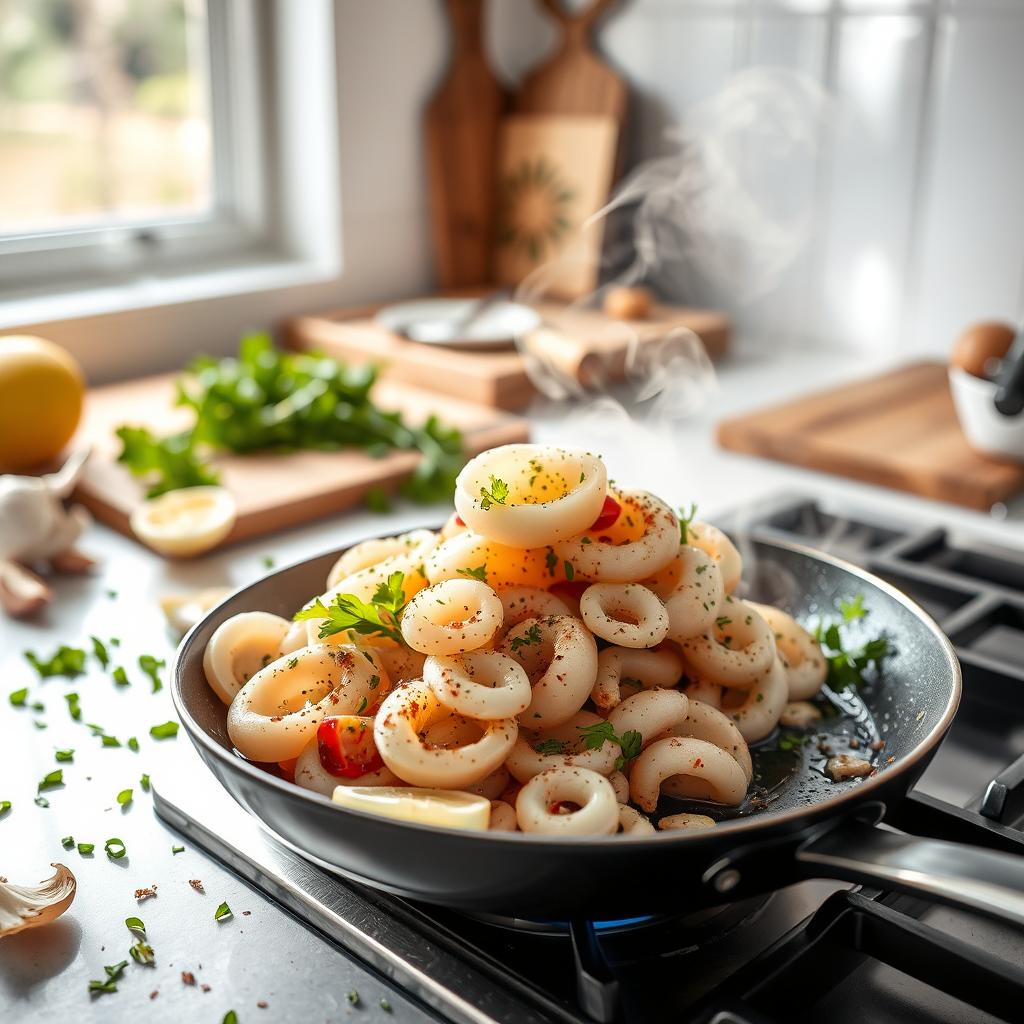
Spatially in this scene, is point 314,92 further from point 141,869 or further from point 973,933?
point 973,933

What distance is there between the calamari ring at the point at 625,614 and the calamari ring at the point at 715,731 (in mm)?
51

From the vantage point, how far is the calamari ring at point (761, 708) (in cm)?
78

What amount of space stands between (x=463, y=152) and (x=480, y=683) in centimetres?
173

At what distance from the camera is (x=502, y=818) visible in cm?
64

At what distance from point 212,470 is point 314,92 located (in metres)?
0.89

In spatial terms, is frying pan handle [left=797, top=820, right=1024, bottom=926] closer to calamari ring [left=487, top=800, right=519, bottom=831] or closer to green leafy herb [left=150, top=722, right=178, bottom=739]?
calamari ring [left=487, top=800, right=519, bottom=831]

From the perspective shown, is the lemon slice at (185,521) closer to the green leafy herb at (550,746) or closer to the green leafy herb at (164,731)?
the green leafy herb at (164,731)

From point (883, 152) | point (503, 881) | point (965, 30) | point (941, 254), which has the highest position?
point (965, 30)

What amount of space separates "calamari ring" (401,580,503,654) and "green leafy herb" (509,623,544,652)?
0.02 m

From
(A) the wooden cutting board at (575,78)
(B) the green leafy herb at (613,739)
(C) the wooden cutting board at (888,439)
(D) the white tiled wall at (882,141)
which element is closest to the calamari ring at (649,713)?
(B) the green leafy herb at (613,739)

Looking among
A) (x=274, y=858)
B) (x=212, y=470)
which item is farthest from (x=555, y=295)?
(x=274, y=858)

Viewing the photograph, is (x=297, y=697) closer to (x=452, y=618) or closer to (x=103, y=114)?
(x=452, y=618)

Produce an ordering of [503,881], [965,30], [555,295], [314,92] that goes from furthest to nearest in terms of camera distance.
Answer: [555,295] < [314,92] < [965,30] < [503,881]

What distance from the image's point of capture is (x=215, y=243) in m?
2.15
